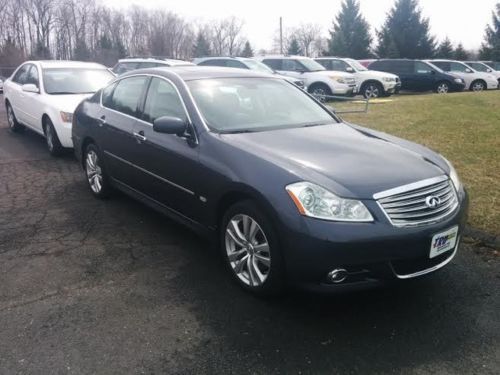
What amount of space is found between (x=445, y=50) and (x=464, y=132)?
38.6 metres

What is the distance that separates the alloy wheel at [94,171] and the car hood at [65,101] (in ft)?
7.21

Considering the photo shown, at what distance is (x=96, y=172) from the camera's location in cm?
598

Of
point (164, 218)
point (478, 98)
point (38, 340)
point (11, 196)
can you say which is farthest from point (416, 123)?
point (38, 340)

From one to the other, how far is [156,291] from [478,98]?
13.9 m

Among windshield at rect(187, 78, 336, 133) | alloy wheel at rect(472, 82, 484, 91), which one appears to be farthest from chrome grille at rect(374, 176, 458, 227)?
alloy wheel at rect(472, 82, 484, 91)

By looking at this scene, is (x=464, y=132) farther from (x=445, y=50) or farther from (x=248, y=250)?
(x=445, y=50)

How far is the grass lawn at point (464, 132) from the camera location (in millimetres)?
5436

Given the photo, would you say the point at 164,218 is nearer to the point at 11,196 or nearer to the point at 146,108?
the point at 146,108

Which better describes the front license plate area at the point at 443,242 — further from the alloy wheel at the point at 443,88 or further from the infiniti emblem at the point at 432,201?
the alloy wheel at the point at 443,88

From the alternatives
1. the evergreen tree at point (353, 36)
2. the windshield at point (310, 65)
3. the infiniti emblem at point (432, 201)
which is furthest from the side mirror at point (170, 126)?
the evergreen tree at point (353, 36)

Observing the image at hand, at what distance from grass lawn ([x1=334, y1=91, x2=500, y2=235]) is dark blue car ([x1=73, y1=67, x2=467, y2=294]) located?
5.45ft

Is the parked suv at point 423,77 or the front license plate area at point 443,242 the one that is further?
the parked suv at point 423,77

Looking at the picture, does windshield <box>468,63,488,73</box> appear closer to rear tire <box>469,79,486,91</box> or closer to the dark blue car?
rear tire <box>469,79,486,91</box>

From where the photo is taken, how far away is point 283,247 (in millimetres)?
3229
